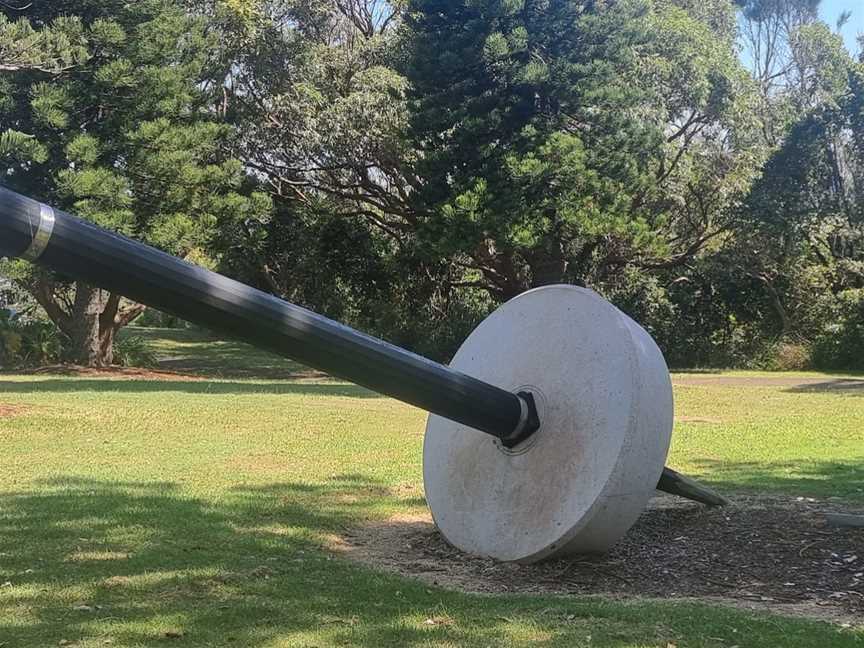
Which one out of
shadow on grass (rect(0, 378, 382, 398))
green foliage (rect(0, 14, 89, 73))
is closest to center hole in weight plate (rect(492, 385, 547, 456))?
shadow on grass (rect(0, 378, 382, 398))

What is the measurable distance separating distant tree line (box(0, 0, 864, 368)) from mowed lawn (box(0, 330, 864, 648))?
240 inches

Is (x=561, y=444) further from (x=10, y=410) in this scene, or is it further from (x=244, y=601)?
(x=10, y=410)

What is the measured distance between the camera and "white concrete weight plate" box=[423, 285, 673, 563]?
18.6 feet

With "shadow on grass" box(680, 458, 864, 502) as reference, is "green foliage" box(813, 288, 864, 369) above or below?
above

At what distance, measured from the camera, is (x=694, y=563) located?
6.26 metres

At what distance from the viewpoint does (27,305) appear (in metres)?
30.4

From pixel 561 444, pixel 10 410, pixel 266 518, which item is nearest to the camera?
A: pixel 561 444

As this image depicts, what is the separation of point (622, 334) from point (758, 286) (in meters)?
25.4

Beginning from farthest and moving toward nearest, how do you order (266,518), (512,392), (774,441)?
(774,441)
(266,518)
(512,392)

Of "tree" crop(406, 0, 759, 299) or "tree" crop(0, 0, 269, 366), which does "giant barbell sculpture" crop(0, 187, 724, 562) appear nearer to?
"tree" crop(406, 0, 759, 299)

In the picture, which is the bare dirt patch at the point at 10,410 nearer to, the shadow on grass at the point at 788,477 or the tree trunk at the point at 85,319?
the shadow on grass at the point at 788,477

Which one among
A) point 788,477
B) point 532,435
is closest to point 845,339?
point 788,477

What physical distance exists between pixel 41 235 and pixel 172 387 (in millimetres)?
15657

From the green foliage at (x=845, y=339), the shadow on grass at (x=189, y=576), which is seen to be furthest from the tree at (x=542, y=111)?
the shadow on grass at (x=189, y=576)
